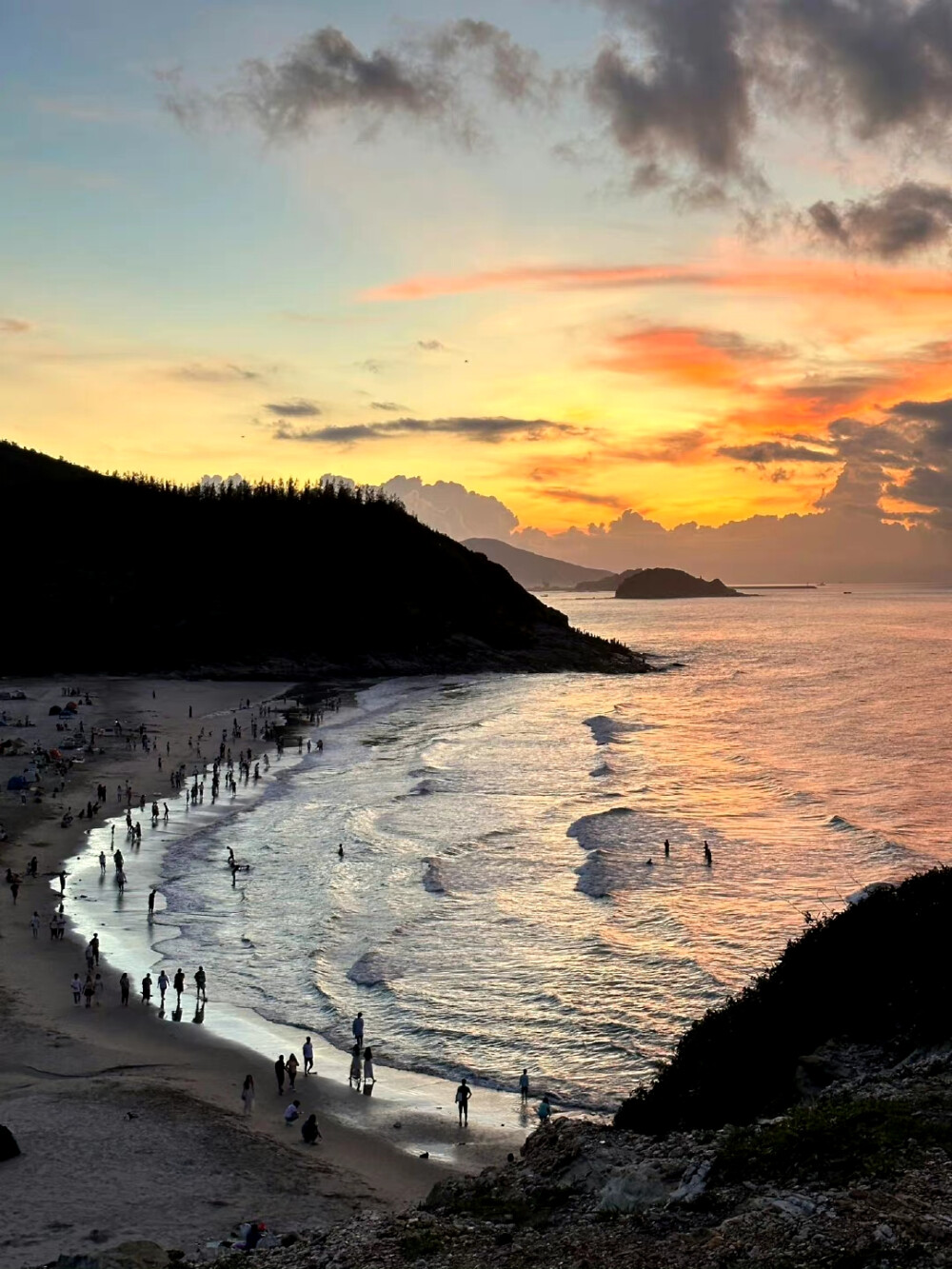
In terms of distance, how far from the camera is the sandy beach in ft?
56.0

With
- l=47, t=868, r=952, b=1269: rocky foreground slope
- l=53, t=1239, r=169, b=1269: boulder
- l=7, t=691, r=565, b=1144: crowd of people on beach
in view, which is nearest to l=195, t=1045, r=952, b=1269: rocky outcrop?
l=47, t=868, r=952, b=1269: rocky foreground slope

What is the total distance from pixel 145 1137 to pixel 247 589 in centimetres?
10495

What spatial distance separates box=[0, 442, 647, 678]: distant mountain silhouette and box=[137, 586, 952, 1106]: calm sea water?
36.7m

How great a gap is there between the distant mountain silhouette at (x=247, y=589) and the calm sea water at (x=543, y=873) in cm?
3672

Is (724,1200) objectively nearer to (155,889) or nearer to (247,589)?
(155,889)

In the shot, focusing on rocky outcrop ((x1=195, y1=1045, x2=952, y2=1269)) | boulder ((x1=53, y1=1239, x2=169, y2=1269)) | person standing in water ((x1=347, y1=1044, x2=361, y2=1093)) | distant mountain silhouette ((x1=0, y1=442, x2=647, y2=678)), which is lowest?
person standing in water ((x1=347, y1=1044, x2=361, y2=1093))

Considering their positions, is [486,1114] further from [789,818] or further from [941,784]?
[941,784]

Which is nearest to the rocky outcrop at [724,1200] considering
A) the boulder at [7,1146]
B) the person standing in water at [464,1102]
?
the person standing in water at [464,1102]

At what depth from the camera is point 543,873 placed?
40.0 metres

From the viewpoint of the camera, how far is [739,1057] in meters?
16.6

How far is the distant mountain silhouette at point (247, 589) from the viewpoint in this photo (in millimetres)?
110500

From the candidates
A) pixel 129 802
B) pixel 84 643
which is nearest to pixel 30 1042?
pixel 129 802

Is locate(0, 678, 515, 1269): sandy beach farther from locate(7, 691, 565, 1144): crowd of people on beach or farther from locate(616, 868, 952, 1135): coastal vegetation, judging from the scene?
locate(616, 868, 952, 1135): coastal vegetation

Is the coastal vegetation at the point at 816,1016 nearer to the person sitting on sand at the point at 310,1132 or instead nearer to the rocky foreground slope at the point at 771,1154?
the rocky foreground slope at the point at 771,1154
